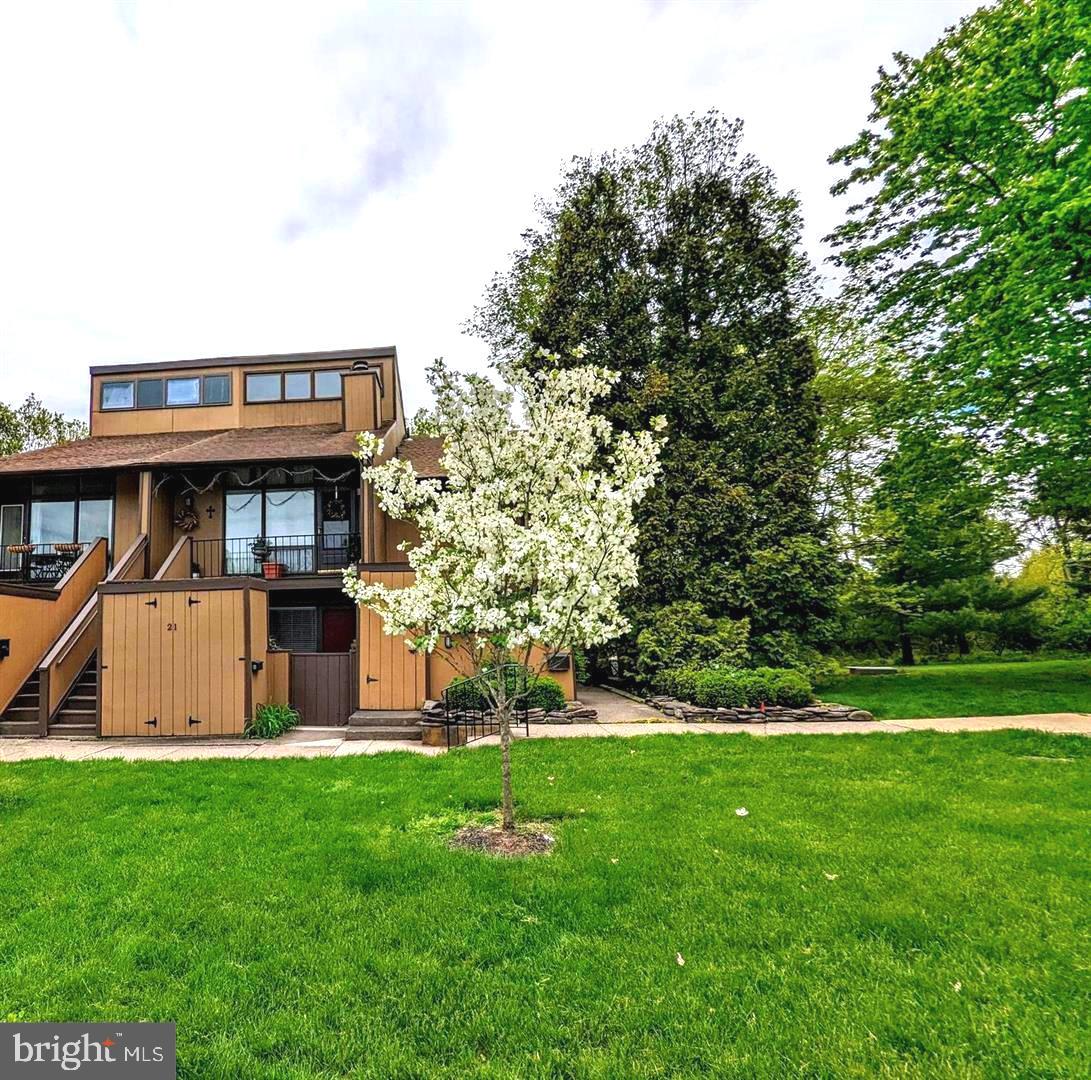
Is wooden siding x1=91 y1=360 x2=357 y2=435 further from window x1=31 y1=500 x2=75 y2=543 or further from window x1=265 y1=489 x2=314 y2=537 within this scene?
window x1=31 y1=500 x2=75 y2=543

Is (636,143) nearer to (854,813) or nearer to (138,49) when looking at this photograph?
(138,49)

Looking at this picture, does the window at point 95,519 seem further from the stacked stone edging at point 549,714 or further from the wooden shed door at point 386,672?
the stacked stone edging at point 549,714

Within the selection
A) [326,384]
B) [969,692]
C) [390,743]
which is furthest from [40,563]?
[969,692]

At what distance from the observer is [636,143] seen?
17078mm

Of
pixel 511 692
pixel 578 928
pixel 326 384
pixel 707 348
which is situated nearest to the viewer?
pixel 578 928

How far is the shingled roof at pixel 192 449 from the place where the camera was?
13250mm

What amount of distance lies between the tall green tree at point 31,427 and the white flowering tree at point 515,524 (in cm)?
2926

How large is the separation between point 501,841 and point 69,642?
10.5 m

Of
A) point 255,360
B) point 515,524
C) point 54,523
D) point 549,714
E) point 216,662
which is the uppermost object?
point 255,360

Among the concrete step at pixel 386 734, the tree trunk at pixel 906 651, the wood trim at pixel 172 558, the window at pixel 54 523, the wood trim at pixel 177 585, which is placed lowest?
the tree trunk at pixel 906 651

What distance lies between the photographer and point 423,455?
16.2 meters

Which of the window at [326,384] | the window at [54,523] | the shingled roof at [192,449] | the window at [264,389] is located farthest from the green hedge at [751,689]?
the window at [54,523]

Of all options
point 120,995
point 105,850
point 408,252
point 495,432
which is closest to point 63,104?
point 408,252

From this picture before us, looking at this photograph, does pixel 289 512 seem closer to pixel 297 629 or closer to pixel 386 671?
pixel 297 629
